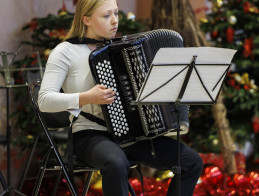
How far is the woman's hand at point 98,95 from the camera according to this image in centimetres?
215

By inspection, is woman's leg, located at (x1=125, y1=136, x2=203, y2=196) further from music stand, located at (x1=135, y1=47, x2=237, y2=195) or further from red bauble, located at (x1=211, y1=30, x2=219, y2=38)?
red bauble, located at (x1=211, y1=30, x2=219, y2=38)

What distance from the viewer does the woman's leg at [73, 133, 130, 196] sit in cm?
213

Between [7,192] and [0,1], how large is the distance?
1339 mm

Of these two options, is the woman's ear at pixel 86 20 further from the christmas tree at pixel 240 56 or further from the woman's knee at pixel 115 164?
the christmas tree at pixel 240 56

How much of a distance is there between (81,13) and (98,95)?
500 millimetres

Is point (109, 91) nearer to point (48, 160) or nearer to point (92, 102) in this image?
point (92, 102)

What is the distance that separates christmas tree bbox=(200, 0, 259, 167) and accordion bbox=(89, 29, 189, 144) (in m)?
2.13

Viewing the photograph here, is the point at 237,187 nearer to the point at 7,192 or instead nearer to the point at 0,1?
the point at 7,192

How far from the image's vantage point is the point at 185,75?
2102 mm

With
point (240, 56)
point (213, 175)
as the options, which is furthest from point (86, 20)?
point (240, 56)

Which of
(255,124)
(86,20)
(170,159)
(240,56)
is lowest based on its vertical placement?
(255,124)

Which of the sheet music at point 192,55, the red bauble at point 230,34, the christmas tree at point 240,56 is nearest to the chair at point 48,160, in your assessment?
the sheet music at point 192,55

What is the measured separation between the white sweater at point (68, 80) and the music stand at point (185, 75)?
364 millimetres

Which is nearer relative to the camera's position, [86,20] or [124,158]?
[124,158]
